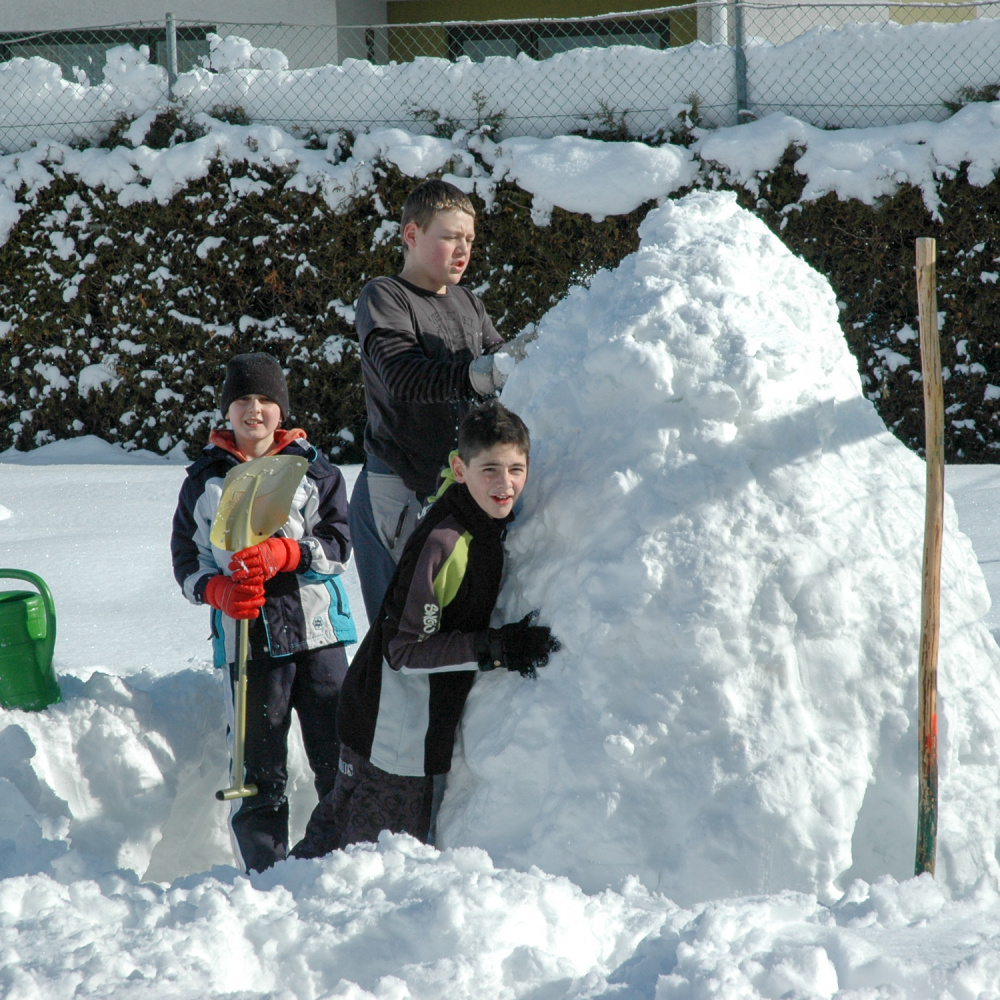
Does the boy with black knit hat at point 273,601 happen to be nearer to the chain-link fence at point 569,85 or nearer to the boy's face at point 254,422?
the boy's face at point 254,422

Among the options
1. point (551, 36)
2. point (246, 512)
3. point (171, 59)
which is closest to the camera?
point (246, 512)

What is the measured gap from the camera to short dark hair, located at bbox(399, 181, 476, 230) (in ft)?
8.89

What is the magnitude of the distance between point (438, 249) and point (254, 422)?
0.70 m

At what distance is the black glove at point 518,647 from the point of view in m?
2.23

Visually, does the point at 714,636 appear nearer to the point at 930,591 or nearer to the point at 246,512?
the point at 930,591

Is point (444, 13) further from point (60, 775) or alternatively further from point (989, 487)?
point (60, 775)

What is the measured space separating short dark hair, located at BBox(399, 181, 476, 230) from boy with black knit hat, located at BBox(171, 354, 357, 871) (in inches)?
22.3

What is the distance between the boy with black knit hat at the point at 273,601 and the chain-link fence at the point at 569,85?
5.12m

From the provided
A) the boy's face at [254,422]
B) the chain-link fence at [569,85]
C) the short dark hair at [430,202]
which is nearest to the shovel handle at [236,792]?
the boy's face at [254,422]

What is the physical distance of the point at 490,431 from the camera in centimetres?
226

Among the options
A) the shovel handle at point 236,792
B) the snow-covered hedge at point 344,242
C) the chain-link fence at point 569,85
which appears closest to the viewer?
the shovel handle at point 236,792

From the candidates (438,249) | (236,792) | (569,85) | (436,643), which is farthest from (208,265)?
(436,643)

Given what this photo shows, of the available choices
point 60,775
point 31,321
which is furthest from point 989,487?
point 31,321

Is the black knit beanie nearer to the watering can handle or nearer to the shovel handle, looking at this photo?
the watering can handle
